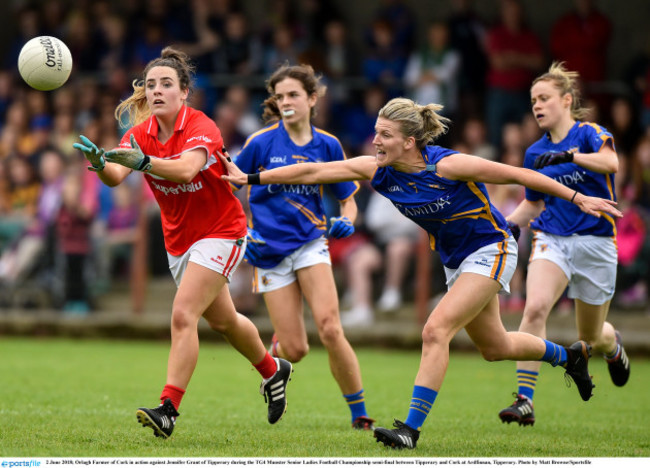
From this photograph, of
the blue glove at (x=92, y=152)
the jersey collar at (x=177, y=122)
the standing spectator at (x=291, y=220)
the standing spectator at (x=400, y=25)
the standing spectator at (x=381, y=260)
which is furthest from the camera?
the standing spectator at (x=400, y=25)

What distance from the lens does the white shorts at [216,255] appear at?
632cm

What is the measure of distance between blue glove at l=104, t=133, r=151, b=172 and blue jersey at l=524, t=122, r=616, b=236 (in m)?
3.13

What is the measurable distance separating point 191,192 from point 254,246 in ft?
3.33

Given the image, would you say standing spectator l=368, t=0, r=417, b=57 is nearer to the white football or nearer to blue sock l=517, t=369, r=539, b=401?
blue sock l=517, t=369, r=539, b=401

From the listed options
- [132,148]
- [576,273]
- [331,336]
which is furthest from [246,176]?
[576,273]

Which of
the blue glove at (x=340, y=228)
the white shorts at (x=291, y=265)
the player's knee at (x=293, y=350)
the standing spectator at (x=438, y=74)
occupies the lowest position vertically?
the player's knee at (x=293, y=350)

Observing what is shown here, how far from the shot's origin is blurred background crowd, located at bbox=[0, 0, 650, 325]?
497 inches

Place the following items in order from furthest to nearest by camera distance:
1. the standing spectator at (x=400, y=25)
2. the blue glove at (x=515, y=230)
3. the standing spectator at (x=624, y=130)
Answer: the standing spectator at (x=400, y=25)
the standing spectator at (x=624, y=130)
the blue glove at (x=515, y=230)

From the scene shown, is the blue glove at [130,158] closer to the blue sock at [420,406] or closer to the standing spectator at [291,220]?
the standing spectator at [291,220]

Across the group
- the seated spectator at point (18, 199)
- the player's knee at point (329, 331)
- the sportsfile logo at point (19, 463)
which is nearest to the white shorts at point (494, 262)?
the player's knee at point (329, 331)

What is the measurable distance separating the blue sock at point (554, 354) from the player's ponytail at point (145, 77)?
9.73 feet

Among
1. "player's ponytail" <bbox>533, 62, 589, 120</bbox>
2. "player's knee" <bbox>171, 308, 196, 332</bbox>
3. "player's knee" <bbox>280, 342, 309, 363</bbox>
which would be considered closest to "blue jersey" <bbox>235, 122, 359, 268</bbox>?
"player's knee" <bbox>280, 342, 309, 363</bbox>

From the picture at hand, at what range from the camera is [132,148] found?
596 centimetres

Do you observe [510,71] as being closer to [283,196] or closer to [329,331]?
[283,196]
